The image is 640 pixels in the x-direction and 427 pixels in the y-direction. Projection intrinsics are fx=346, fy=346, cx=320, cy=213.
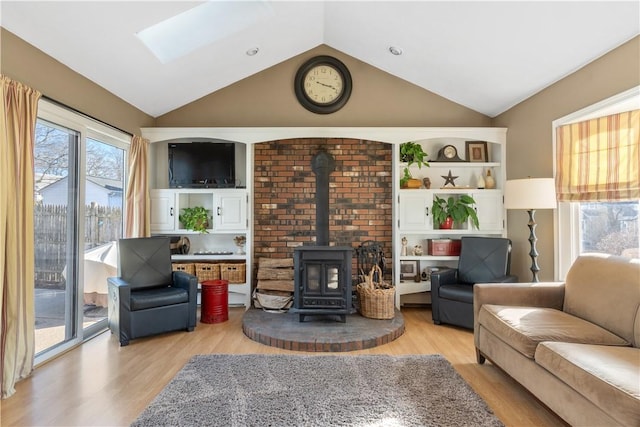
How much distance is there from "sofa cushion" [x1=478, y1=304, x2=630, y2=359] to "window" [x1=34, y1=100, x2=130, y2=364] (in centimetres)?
363

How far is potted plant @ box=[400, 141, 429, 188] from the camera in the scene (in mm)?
4414

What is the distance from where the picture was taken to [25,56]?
2.66 metres

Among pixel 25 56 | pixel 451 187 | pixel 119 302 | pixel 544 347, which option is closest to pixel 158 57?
pixel 25 56

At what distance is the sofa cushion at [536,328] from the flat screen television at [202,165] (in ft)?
11.1

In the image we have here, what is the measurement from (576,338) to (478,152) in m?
3.03

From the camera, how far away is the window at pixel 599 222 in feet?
9.03

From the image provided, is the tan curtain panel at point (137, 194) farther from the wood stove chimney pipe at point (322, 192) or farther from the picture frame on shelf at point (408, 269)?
the picture frame on shelf at point (408, 269)

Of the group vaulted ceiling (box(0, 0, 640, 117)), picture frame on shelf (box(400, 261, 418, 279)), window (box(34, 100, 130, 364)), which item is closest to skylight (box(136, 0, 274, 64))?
vaulted ceiling (box(0, 0, 640, 117))

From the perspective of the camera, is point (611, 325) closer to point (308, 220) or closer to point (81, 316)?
point (308, 220)

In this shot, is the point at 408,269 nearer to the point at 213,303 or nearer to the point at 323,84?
the point at 213,303

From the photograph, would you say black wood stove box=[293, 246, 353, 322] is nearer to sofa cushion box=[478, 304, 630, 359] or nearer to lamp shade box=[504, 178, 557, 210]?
sofa cushion box=[478, 304, 630, 359]

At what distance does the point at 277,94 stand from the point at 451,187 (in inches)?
103

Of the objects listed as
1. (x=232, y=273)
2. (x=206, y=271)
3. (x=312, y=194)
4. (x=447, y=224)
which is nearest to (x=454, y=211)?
(x=447, y=224)

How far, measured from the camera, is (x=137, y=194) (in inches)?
163
